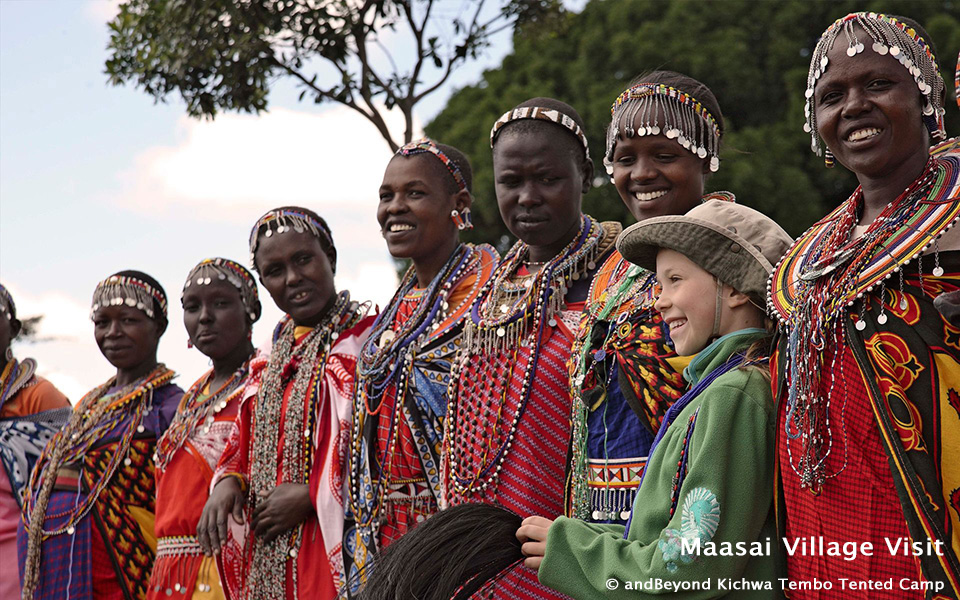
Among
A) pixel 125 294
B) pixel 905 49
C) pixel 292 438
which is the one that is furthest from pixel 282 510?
pixel 905 49

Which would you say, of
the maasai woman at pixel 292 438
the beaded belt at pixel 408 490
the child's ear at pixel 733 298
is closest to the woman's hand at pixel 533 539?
the child's ear at pixel 733 298

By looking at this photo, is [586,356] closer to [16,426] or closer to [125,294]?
[125,294]

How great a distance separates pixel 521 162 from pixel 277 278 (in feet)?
6.13

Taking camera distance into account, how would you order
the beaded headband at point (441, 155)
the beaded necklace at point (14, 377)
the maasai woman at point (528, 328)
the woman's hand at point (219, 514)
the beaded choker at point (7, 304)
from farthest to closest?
the beaded choker at point (7, 304)
the beaded necklace at point (14, 377)
the woman's hand at point (219, 514)
the beaded headband at point (441, 155)
the maasai woman at point (528, 328)

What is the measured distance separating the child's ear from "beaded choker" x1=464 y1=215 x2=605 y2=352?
1.12 m

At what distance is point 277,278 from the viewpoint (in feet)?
18.1

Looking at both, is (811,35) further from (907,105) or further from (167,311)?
(907,105)

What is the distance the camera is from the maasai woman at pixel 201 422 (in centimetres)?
567

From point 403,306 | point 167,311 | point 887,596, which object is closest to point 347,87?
point 167,311

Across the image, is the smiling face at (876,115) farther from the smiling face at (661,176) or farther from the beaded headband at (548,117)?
the beaded headband at (548,117)

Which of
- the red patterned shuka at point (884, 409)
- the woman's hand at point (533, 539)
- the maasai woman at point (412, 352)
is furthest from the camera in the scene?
the maasai woman at point (412, 352)

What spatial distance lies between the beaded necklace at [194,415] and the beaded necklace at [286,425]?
0.60m

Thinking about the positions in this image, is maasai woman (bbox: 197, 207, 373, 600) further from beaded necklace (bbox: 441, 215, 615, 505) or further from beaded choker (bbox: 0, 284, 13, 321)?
beaded choker (bbox: 0, 284, 13, 321)

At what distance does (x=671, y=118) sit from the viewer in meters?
3.74
